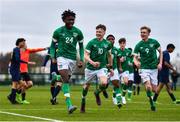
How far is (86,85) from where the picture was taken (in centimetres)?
1884

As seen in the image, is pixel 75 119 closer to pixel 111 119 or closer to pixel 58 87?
pixel 111 119

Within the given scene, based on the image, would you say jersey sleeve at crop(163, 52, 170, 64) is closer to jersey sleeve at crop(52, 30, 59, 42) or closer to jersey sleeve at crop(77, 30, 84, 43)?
jersey sleeve at crop(77, 30, 84, 43)

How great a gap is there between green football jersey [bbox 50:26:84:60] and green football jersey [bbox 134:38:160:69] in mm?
2925

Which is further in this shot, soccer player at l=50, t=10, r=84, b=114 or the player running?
the player running

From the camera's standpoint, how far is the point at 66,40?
57.9 feet

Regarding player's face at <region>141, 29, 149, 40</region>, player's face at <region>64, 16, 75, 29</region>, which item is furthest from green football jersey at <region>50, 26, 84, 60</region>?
player's face at <region>141, 29, 149, 40</region>

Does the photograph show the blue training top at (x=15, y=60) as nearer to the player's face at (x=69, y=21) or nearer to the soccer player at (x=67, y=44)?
the soccer player at (x=67, y=44)

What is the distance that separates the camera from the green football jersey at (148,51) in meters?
20.1

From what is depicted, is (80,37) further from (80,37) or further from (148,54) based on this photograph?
(148,54)

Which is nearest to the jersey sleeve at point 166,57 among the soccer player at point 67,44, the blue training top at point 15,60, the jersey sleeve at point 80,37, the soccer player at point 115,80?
the soccer player at point 115,80

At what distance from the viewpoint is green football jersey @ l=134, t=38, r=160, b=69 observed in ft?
66.1

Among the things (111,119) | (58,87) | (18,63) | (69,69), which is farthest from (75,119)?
(18,63)

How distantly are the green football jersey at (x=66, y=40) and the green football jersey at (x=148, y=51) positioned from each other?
9.60ft

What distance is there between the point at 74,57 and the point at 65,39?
1.87 ft
